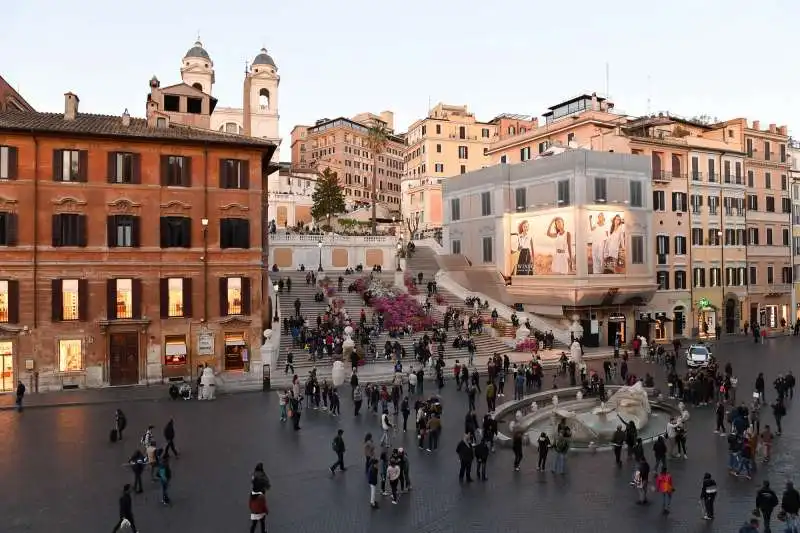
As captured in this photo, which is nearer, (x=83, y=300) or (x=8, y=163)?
(x=8, y=163)

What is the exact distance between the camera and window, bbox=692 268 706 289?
52.9 metres

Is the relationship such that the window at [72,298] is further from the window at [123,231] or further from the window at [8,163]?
the window at [8,163]

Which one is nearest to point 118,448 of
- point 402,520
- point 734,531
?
point 402,520

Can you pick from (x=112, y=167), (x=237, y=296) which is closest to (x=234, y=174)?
(x=112, y=167)

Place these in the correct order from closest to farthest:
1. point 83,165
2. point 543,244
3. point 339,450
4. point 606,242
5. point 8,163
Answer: point 339,450 < point 8,163 < point 83,165 < point 606,242 < point 543,244

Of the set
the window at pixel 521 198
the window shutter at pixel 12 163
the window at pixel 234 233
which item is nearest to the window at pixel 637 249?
the window at pixel 521 198

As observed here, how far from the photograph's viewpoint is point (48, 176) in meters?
31.8

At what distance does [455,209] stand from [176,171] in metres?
28.3

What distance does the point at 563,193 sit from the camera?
1794 inches

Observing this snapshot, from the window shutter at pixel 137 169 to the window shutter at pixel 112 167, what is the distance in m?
0.89

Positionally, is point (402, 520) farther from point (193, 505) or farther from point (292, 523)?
point (193, 505)

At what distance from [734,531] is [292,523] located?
32.1 ft

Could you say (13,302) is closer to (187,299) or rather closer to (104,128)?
(187,299)

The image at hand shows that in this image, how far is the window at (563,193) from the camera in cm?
4525
